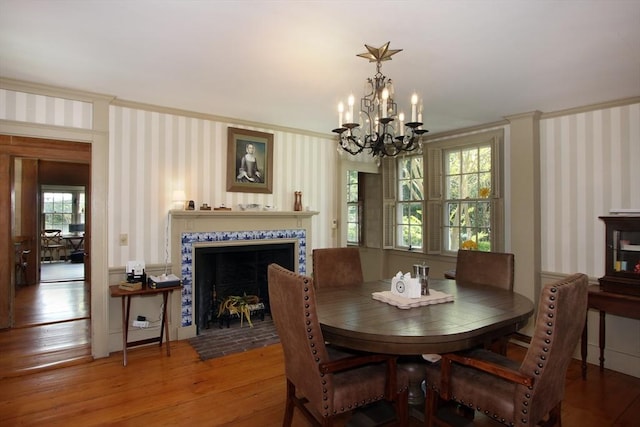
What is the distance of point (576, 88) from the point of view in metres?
3.07

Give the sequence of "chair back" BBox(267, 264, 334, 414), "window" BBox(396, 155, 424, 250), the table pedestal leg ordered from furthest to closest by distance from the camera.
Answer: "window" BBox(396, 155, 424, 250)
the table pedestal leg
"chair back" BBox(267, 264, 334, 414)

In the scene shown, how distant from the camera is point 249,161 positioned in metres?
4.36

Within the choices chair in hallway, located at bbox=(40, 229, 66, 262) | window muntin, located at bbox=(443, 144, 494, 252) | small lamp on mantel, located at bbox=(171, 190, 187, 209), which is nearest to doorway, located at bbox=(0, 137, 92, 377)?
small lamp on mantel, located at bbox=(171, 190, 187, 209)

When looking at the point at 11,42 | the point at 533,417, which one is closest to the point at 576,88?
the point at 533,417

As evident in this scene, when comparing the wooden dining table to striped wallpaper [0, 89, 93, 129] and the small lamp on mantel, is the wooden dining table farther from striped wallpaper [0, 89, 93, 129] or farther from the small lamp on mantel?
striped wallpaper [0, 89, 93, 129]

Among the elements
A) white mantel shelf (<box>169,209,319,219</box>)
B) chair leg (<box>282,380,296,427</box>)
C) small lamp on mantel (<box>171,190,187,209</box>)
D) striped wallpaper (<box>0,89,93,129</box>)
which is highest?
striped wallpaper (<box>0,89,93,129</box>)

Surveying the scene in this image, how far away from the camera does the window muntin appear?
4312 millimetres

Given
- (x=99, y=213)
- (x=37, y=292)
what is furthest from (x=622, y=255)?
(x=37, y=292)

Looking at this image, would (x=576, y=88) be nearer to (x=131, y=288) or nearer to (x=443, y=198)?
(x=443, y=198)

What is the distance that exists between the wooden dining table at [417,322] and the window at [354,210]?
11.0ft

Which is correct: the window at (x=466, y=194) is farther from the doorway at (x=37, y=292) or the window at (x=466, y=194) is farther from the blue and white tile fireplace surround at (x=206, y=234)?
the doorway at (x=37, y=292)

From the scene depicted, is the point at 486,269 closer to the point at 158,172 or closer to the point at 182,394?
the point at 182,394

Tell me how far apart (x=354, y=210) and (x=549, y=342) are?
460 centimetres

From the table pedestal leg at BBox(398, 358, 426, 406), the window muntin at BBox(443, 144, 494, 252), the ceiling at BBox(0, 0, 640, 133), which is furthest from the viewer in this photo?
the window muntin at BBox(443, 144, 494, 252)
